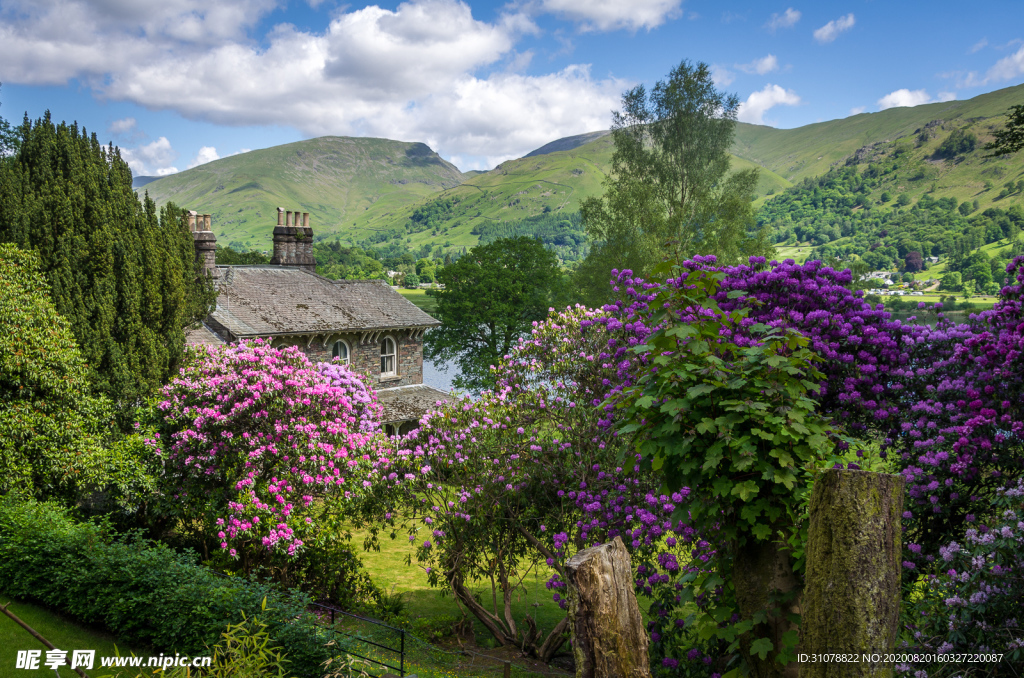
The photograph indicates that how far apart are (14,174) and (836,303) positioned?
17.6m

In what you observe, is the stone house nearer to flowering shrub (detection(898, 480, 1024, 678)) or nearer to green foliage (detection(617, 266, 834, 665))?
green foliage (detection(617, 266, 834, 665))

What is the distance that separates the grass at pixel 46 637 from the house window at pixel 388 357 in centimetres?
2040

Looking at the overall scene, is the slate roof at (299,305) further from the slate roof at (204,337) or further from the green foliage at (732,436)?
the green foliage at (732,436)

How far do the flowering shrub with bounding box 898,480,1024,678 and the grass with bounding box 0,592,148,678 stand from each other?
1051cm

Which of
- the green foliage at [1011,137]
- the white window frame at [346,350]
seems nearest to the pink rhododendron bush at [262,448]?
the white window frame at [346,350]

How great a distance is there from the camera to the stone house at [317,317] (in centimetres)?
2506

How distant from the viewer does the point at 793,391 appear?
536 cm

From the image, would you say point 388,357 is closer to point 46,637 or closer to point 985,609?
point 46,637

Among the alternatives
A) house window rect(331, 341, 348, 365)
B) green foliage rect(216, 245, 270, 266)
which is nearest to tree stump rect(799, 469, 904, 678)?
house window rect(331, 341, 348, 365)

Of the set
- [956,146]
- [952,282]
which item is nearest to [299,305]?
[952,282]

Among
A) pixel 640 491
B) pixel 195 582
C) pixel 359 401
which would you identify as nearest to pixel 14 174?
pixel 359 401

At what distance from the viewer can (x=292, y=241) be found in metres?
32.3

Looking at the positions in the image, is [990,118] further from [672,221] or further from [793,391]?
[793,391]

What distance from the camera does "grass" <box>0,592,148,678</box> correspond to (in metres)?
9.22
